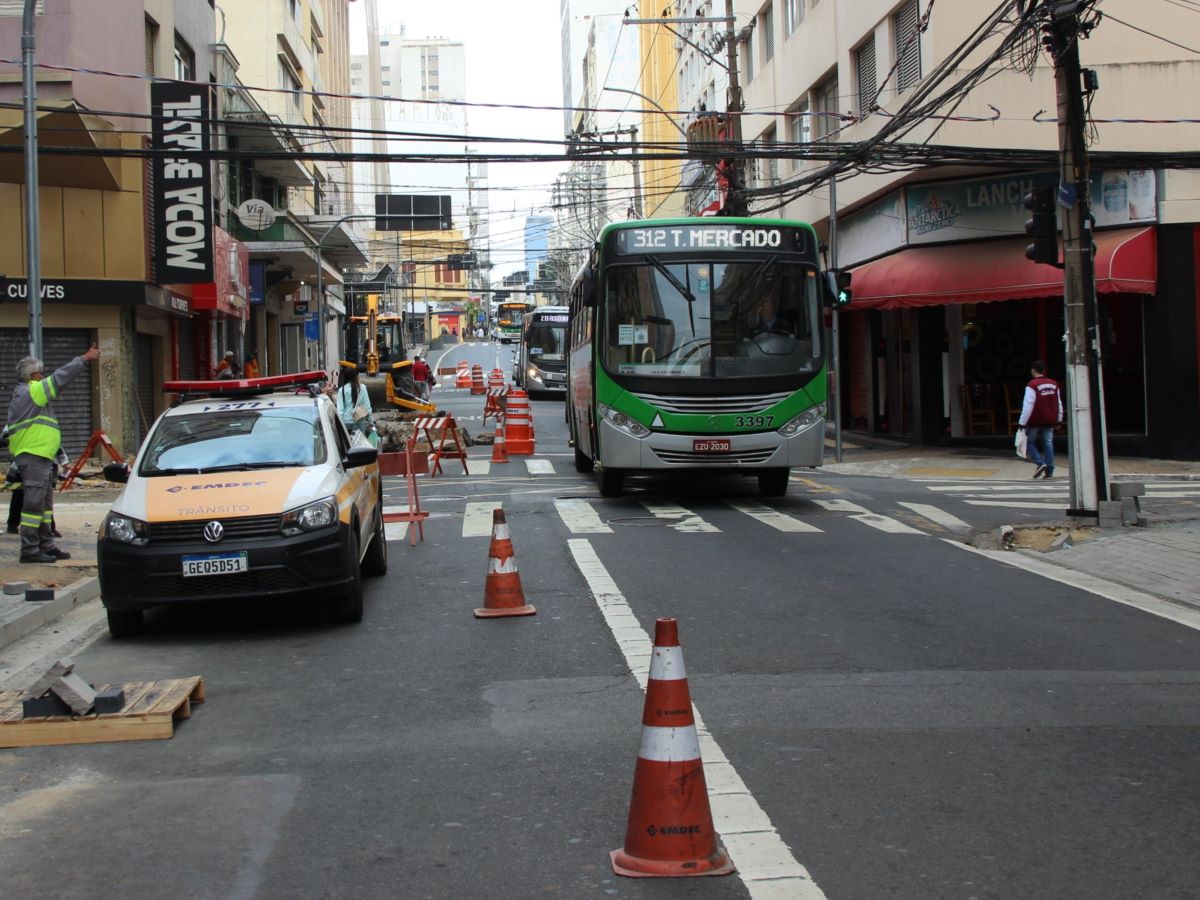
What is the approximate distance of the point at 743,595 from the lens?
1022 centimetres

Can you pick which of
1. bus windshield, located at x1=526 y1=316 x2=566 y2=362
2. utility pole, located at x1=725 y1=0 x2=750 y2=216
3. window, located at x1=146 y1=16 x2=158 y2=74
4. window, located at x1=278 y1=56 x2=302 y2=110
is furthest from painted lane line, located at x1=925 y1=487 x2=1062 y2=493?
window, located at x1=278 y1=56 x2=302 y2=110

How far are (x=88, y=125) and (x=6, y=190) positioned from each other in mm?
2185

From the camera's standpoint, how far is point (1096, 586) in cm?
1099

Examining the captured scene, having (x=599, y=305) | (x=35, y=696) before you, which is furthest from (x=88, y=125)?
(x=35, y=696)

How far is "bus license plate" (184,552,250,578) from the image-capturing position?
29.0 ft

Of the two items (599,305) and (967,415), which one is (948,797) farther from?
(967,415)

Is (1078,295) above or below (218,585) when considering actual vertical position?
above

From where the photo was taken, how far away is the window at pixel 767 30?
38619mm

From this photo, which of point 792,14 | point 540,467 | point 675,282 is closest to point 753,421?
point 675,282

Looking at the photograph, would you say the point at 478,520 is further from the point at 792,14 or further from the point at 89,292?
the point at 792,14

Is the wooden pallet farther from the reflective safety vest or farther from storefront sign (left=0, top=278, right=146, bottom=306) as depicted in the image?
storefront sign (left=0, top=278, right=146, bottom=306)

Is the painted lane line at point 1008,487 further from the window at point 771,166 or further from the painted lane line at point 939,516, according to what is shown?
the window at point 771,166

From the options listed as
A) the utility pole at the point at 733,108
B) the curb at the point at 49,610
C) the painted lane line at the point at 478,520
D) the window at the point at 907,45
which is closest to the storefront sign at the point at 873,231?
the window at the point at 907,45

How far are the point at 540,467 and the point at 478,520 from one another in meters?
7.88
